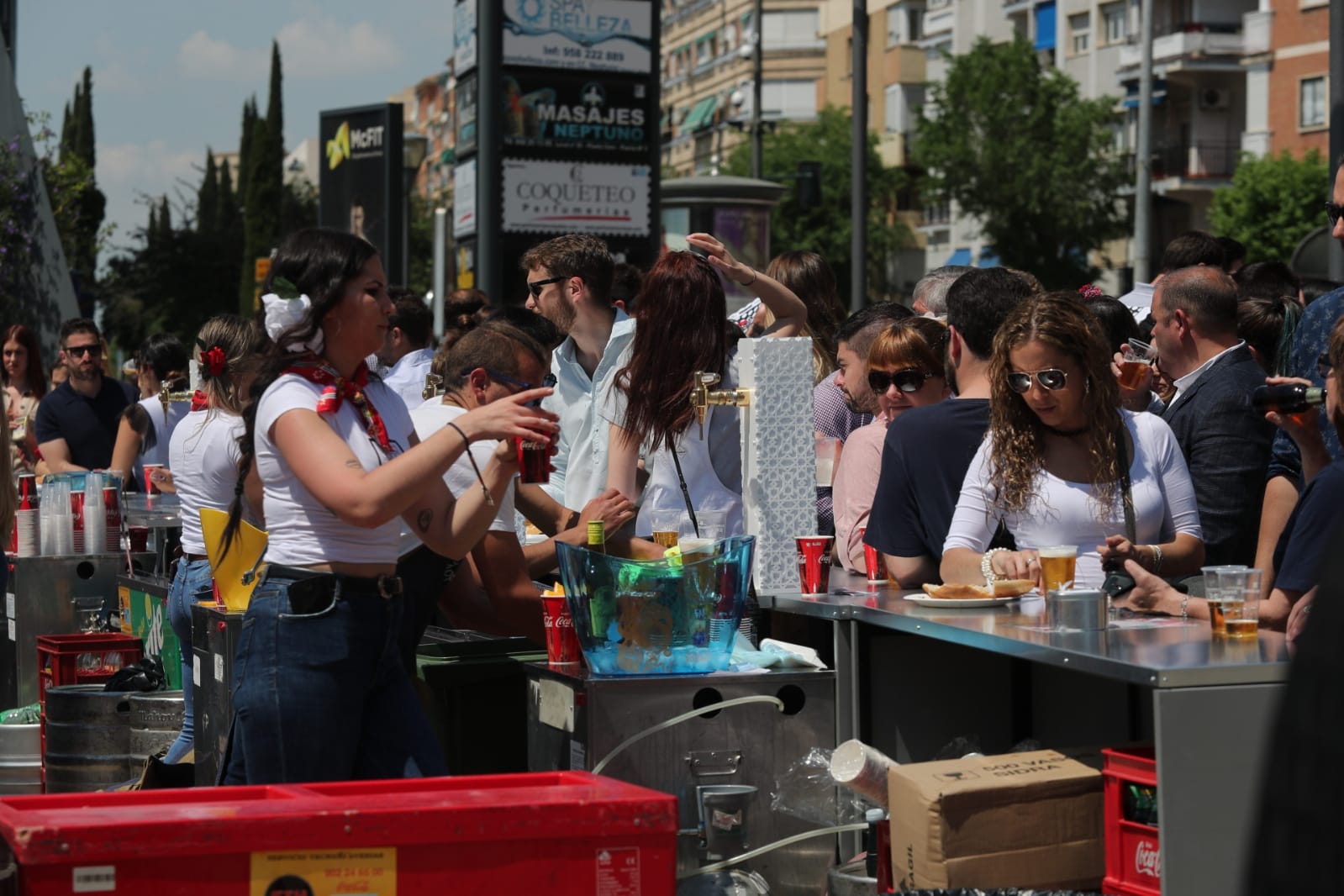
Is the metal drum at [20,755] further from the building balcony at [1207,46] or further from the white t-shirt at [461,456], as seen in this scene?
the building balcony at [1207,46]

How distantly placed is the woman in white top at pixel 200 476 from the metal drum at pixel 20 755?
3.82ft

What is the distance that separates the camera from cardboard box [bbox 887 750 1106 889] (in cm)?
372

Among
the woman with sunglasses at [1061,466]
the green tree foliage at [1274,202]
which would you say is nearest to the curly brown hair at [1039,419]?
the woman with sunglasses at [1061,466]

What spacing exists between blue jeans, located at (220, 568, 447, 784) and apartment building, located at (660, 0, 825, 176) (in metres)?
71.9

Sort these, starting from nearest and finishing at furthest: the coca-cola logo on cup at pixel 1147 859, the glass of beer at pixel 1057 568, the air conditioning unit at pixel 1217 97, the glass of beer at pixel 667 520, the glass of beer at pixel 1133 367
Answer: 1. the coca-cola logo on cup at pixel 1147 859
2. the glass of beer at pixel 1057 568
3. the glass of beer at pixel 667 520
4. the glass of beer at pixel 1133 367
5. the air conditioning unit at pixel 1217 97

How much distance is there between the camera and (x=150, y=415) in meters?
10.7

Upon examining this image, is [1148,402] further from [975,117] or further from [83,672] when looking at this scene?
[975,117]

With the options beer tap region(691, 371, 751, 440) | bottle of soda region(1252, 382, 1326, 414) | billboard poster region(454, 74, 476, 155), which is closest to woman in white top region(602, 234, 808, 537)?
beer tap region(691, 371, 751, 440)

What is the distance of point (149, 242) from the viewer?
5075 cm

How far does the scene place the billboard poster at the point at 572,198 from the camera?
2114cm

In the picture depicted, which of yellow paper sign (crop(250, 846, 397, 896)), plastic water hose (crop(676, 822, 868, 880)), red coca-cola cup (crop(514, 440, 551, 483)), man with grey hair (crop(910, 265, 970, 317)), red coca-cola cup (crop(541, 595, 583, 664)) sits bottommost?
plastic water hose (crop(676, 822, 868, 880))

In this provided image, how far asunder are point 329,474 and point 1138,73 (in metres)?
56.2

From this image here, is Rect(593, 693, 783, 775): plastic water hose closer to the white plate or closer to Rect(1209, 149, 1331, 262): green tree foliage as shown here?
the white plate

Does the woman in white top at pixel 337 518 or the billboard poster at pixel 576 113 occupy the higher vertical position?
the billboard poster at pixel 576 113
